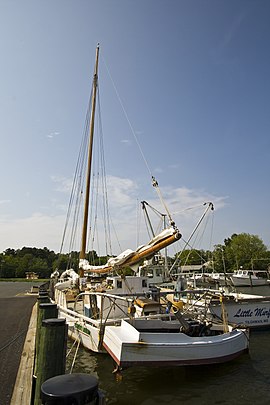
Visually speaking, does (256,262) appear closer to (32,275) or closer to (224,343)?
(32,275)

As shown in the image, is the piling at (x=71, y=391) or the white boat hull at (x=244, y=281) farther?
the white boat hull at (x=244, y=281)

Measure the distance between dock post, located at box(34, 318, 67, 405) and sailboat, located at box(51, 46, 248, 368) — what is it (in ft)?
12.5

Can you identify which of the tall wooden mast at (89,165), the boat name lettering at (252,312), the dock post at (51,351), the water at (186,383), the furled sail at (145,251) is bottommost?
the water at (186,383)

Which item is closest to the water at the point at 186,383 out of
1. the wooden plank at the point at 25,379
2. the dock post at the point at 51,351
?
the wooden plank at the point at 25,379

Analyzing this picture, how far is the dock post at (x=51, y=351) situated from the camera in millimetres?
5375

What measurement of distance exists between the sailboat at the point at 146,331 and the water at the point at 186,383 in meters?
0.65

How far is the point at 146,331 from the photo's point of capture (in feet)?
36.0

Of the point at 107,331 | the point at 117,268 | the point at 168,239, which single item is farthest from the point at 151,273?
the point at 107,331

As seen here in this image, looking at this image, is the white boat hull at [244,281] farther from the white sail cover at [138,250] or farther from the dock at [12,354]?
the dock at [12,354]

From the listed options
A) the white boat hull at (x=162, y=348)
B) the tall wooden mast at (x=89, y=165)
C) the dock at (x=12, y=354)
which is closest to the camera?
the dock at (x=12, y=354)

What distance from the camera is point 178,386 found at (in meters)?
9.35

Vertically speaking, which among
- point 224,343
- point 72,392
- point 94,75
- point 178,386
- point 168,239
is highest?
point 94,75

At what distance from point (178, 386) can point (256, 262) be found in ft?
283

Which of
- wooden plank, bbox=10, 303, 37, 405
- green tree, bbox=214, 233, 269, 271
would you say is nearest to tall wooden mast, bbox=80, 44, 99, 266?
wooden plank, bbox=10, 303, 37, 405
